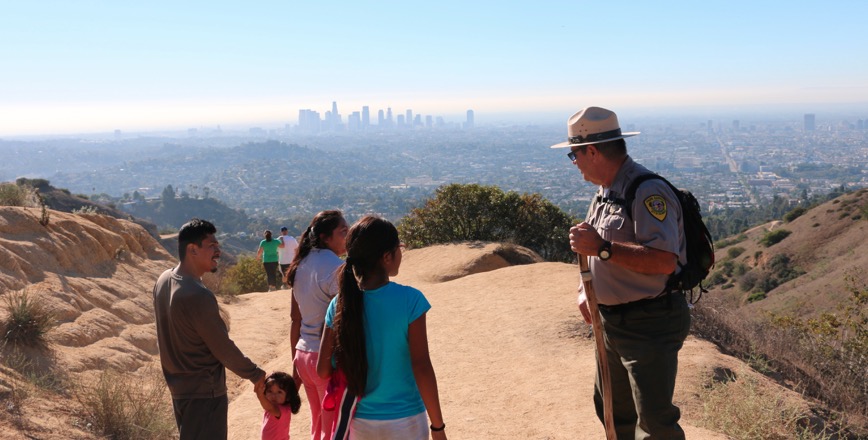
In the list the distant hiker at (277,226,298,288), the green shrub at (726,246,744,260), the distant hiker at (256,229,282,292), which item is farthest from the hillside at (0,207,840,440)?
the green shrub at (726,246,744,260)

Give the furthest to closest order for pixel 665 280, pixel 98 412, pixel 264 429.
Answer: pixel 98 412 < pixel 264 429 < pixel 665 280

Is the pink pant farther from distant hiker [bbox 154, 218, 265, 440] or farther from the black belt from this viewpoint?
the black belt

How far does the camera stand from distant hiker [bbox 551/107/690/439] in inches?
122

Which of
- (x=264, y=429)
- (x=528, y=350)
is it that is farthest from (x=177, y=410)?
(x=528, y=350)

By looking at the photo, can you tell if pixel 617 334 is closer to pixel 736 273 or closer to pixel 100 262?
pixel 100 262

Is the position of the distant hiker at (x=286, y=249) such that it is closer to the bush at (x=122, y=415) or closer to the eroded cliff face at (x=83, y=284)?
the eroded cliff face at (x=83, y=284)

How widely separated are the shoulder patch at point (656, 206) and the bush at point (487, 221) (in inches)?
650

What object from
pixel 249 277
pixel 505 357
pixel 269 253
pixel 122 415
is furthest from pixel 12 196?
pixel 505 357

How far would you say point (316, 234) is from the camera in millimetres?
4141

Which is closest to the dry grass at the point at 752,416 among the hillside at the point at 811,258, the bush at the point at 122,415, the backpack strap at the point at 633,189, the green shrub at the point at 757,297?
the backpack strap at the point at 633,189

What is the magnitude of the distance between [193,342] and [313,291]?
0.75m

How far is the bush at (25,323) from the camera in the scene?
6441 mm

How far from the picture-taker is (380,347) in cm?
280

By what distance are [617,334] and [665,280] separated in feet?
1.19
